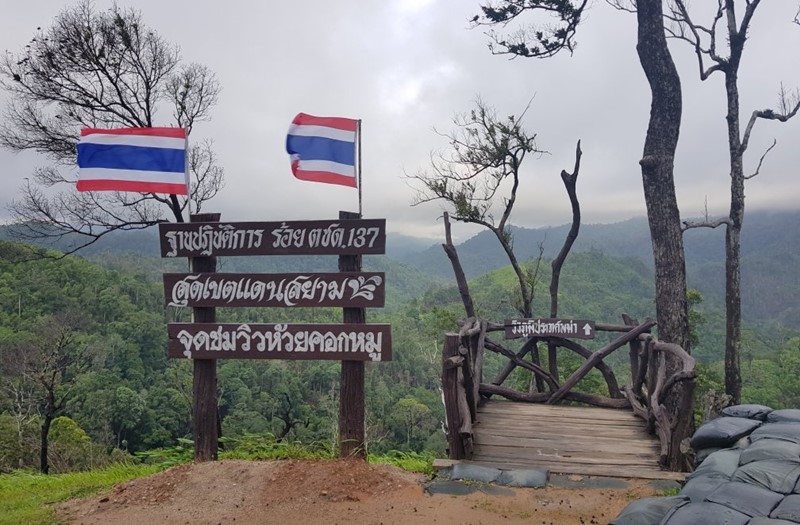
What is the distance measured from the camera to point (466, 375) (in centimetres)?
589

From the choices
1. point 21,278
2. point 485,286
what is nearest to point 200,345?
point 21,278

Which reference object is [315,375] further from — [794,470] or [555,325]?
[794,470]

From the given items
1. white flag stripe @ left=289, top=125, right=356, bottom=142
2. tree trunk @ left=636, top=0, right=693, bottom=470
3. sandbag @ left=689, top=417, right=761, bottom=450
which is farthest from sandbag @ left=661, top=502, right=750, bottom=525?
tree trunk @ left=636, top=0, right=693, bottom=470

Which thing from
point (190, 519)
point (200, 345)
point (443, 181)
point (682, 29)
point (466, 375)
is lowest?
point (190, 519)

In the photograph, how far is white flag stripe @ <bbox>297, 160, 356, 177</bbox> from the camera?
5250 mm

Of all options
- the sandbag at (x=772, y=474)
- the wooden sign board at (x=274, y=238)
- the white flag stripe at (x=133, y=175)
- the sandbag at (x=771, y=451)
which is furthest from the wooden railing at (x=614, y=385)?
the white flag stripe at (x=133, y=175)

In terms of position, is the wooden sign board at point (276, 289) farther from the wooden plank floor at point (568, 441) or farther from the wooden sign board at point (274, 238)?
the wooden plank floor at point (568, 441)

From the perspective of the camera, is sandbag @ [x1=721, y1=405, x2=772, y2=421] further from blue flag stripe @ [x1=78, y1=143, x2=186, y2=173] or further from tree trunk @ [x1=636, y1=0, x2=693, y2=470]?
blue flag stripe @ [x1=78, y1=143, x2=186, y2=173]

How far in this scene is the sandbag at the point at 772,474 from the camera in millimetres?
2850

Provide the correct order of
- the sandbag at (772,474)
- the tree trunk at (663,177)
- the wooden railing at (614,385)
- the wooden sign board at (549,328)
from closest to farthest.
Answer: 1. the sandbag at (772,474)
2. the wooden railing at (614,385)
3. the tree trunk at (663,177)
4. the wooden sign board at (549,328)

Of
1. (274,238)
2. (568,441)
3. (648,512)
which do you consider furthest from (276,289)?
(648,512)

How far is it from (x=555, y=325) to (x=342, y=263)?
15.2 ft

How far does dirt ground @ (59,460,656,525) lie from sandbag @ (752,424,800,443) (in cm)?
94

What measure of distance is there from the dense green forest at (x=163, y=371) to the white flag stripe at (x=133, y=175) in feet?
10.6
